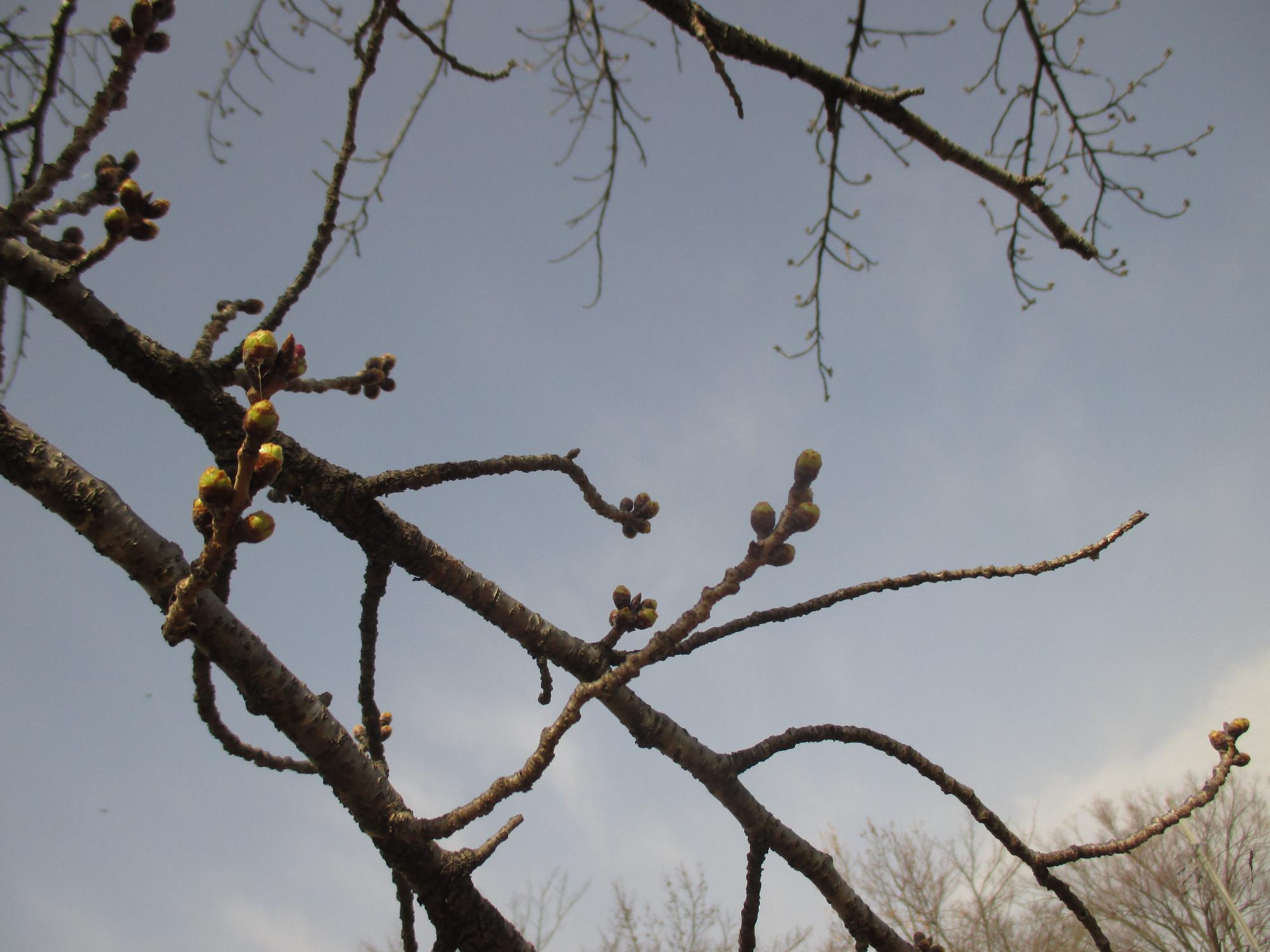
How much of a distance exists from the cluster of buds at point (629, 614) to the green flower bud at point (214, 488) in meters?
1.13

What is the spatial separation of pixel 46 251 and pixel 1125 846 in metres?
3.52

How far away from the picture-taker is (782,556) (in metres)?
1.34

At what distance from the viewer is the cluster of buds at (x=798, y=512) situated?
4.17 feet

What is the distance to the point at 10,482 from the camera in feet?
3.96

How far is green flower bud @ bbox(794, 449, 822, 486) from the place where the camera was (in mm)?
1294

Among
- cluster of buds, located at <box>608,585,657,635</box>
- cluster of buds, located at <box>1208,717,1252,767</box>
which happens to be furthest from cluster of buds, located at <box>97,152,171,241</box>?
cluster of buds, located at <box>1208,717,1252,767</box>

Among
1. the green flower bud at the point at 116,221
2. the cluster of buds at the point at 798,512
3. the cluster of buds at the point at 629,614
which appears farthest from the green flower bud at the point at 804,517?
the green flower bud at the point at 116,221

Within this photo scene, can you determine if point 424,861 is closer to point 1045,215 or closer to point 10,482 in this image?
point 10,482

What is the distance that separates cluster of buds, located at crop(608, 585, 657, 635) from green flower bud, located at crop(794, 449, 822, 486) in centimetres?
69

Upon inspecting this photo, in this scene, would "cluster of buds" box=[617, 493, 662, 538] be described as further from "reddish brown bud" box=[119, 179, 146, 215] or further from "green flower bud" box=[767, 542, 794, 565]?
"reddish brown bud" box=[119, 179, 146, 215]

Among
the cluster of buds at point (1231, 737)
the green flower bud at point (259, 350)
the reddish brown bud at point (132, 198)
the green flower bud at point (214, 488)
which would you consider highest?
the cluster of buds at point (1231, 737)

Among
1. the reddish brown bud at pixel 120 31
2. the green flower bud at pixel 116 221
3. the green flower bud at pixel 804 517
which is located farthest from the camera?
the reddish brown bud at pixel 120 31

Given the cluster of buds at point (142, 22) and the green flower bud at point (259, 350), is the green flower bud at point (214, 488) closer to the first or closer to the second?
the green flower bud at point (259, 350)

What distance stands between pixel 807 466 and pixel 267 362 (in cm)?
90
